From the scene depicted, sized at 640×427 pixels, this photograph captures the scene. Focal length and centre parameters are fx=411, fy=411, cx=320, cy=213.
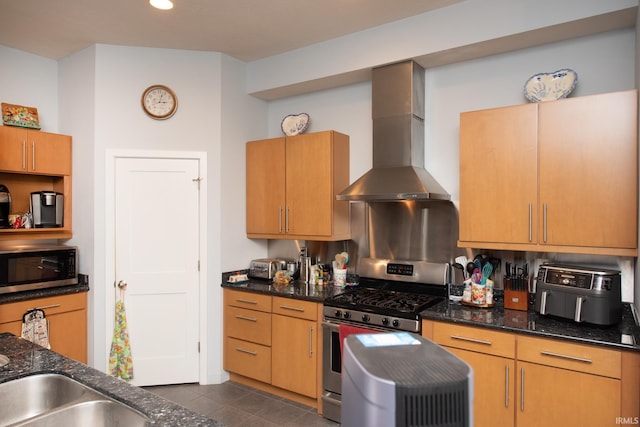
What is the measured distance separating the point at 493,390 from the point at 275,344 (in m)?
1.70

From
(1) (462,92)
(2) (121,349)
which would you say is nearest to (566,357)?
(1) (462,92)

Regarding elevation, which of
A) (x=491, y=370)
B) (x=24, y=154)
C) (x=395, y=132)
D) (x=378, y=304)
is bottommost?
(x=491, y=370)

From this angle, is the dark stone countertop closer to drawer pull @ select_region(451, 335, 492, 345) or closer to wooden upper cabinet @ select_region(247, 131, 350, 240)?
drawer pull @ select_region(451, 335, 492, 345)

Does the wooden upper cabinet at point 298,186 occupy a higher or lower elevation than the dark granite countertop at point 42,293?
A: higher

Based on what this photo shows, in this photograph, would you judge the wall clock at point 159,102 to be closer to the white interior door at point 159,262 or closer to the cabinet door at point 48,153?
the white interior door at point 159,262

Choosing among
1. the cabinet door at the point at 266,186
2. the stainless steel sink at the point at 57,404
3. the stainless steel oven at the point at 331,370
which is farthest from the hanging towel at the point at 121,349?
the stainless steel sink at the point at 57,404

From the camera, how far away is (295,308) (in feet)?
10.7

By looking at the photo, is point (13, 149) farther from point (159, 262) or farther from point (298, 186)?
point (298, 186)

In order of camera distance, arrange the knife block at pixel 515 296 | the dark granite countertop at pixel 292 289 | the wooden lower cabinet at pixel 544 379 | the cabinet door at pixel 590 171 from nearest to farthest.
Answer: the wooden lower cabinet at pixel 544 379 < the cabinet door at pixel 590 171 < the knife block at pixel 515 296 < the dark granite countertop at pixel 292 289

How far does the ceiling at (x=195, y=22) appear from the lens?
288 cm

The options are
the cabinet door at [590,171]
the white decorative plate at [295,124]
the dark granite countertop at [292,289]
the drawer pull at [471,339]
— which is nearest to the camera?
the cabinet door at [590,171]

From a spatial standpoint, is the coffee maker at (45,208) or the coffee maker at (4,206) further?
the coffee maker at (45,208)

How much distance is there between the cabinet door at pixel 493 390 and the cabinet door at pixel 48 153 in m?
3.58

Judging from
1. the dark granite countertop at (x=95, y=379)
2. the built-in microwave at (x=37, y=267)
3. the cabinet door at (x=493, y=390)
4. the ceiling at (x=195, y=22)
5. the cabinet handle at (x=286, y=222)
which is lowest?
the cabinet door at (x=493, y=390)
